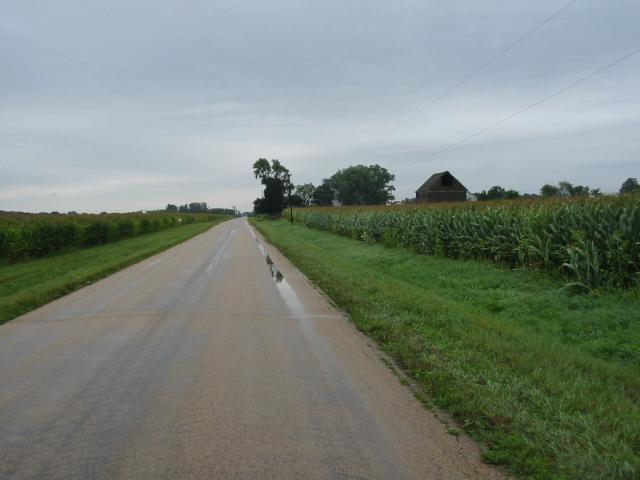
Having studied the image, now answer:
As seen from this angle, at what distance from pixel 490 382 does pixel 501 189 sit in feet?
93.3

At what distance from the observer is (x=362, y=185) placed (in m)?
105

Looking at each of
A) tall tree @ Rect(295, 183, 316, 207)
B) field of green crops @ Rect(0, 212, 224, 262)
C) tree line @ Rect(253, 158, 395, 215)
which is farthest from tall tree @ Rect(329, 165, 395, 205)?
field of green crops @ Rect(0, 212, 224, 262)

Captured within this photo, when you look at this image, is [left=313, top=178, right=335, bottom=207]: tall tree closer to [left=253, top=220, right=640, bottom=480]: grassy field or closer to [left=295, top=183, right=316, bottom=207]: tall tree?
[left=295, top=183, right=316, bottom=207]: tall tree

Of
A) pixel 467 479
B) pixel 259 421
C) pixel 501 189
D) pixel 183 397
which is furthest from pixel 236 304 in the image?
pixel 501 189

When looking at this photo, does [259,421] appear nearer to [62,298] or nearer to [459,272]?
[62,298]

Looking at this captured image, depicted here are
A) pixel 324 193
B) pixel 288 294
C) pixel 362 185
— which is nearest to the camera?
pixel 288 294

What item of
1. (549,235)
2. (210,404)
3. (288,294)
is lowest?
(288,294)

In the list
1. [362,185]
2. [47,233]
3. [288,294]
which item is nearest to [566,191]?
[288,294]

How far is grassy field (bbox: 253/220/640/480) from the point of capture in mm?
3797

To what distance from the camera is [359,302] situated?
10305mm

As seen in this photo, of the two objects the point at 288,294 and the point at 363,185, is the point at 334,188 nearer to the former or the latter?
the point at 363,185

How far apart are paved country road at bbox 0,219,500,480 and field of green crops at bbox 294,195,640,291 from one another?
5.58 metres

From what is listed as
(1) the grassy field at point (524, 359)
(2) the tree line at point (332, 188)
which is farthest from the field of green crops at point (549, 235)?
(2) the tree line at point (332, 188)

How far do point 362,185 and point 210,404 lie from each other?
101456 millimetres
